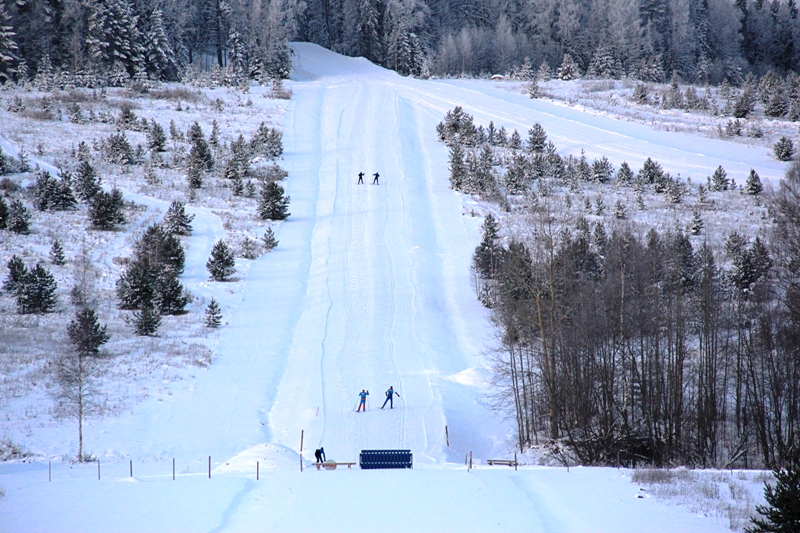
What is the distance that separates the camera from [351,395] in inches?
885

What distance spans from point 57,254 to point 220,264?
24.6 ft

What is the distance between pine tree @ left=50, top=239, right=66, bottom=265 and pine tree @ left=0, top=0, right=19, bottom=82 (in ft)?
110

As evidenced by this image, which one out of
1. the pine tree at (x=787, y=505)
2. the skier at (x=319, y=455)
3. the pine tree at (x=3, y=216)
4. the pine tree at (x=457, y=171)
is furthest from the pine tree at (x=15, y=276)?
the pine tree at (x=457, y=171)

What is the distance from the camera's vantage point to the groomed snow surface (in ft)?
37.7

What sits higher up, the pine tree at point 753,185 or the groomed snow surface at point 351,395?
the pine tree at point 753,185

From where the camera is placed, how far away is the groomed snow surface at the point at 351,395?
11477 mm

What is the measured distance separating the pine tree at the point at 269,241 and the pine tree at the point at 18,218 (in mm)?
12191

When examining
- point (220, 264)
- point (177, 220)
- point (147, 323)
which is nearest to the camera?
point (147, 323)

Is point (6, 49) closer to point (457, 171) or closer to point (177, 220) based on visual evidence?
point (177, 220)

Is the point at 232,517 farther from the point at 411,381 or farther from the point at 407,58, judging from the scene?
the point at 407,58

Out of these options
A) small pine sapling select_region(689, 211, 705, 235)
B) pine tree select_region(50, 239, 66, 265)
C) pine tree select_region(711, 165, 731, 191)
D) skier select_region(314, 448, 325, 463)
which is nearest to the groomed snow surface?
skier select_region(314, 448, 325, 463)

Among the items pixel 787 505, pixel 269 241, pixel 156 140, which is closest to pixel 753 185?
pixel 269 241

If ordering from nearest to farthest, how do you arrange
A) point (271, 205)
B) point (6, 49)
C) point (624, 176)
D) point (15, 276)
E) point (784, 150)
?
point (15, 276), point (271, 205), point (624, 176), point (784, 150), point (6, 49)

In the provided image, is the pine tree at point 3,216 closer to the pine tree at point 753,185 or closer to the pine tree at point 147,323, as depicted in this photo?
the pine tree at point 147,323
